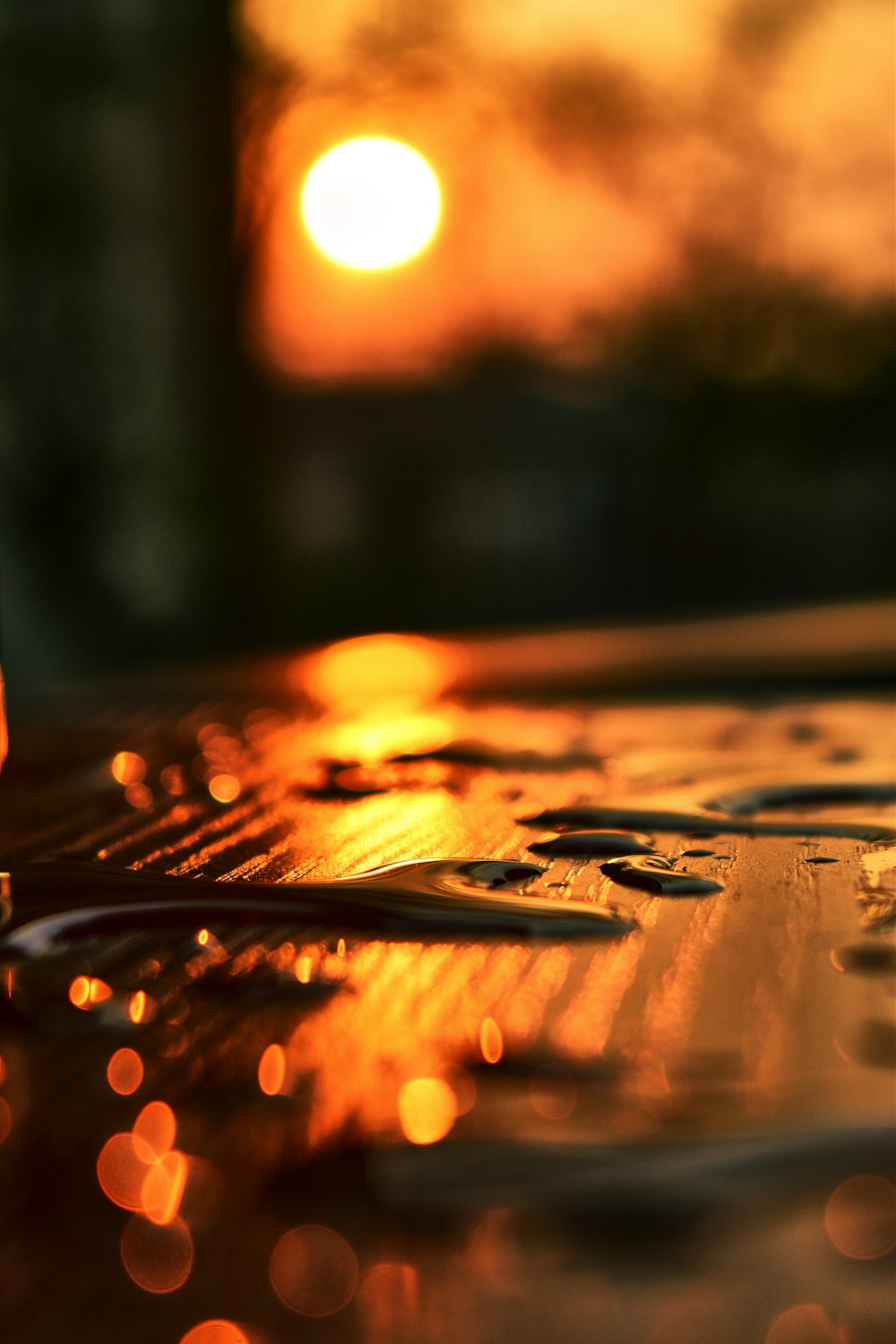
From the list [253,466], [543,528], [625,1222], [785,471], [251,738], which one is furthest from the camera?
[543,528]

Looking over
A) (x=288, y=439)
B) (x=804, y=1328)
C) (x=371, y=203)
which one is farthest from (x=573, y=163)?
(x=804, y=1328)

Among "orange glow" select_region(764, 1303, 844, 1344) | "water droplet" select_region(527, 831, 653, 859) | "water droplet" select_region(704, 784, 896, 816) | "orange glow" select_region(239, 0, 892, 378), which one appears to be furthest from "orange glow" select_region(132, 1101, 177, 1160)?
"orange glow" select_region(239, 0, 892, 378)


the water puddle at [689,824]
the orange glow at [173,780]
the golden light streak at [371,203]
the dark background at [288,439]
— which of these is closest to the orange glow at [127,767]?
the orange glow at [173,780]

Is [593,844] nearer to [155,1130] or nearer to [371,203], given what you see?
[155,1130]

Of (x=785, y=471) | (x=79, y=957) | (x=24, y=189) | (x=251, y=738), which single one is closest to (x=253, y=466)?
(x=24, y=189)

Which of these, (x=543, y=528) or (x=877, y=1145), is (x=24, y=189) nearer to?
(x=543, y=528)

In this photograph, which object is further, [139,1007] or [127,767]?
[127,767]
